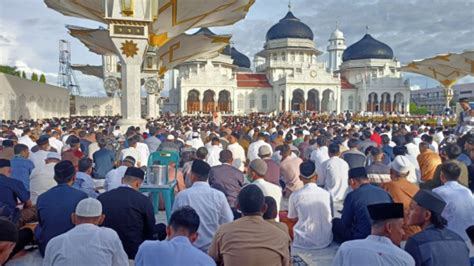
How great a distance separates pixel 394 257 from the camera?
2492 mm

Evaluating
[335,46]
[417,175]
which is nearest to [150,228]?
[417,175]

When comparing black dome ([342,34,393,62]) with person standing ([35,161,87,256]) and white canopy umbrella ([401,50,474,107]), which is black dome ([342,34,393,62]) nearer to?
white canopy umbrella ([401,50,474,107])

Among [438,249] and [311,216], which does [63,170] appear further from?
[438,249]

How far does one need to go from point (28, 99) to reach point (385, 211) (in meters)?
27.4

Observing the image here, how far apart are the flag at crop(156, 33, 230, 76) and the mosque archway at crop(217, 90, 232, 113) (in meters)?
19.1

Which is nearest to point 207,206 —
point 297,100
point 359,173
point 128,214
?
point 128,214

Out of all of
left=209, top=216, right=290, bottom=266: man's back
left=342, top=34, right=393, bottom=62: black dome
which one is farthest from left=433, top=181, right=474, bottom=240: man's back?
left=342, top=34, right=393, bottom=62: black dome

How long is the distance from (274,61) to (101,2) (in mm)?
36609

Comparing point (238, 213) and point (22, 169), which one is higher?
point (22, 169)

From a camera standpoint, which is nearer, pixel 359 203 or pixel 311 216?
pixel 359 203

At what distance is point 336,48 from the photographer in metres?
75.3

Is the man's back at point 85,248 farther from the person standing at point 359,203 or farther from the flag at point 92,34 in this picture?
the flag at point 92,34

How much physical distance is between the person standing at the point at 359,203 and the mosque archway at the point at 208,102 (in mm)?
41926

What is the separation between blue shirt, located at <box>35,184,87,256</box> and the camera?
155 inches
